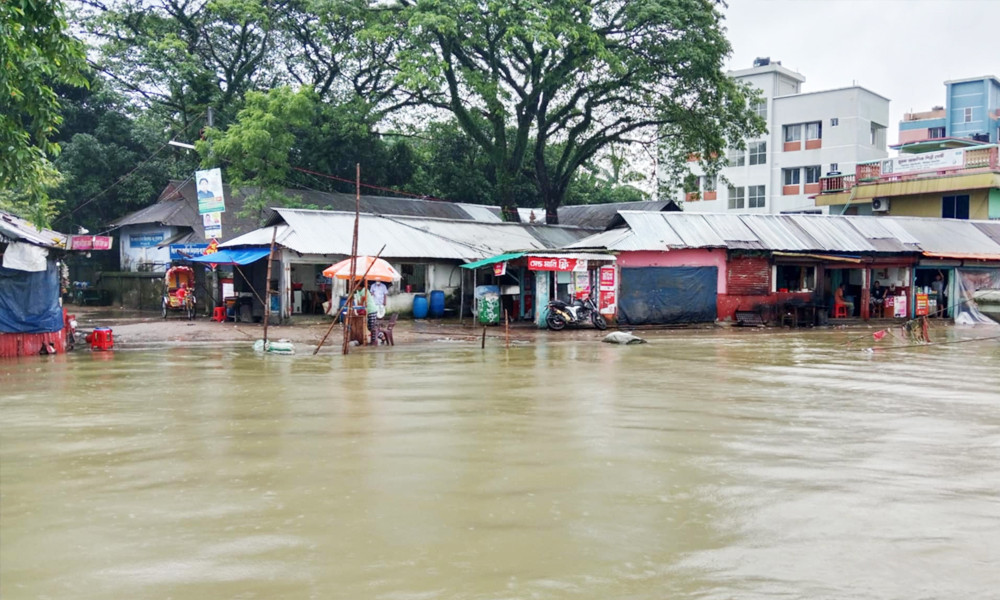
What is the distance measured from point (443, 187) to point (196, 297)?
41.0ft

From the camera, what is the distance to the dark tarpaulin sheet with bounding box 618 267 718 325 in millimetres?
24062

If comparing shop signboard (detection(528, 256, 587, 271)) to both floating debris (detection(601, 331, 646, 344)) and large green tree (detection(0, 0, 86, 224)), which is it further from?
large green tree (detection(0, 0, 86, 224))

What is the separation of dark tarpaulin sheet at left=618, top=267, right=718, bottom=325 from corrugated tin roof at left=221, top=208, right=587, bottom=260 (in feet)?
16.3

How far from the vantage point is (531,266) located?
22.5m

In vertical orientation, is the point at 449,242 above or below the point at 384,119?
below

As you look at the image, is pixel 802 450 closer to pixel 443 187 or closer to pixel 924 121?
pixel 443 187

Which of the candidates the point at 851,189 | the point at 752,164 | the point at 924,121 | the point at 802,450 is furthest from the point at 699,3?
the point at 924,121

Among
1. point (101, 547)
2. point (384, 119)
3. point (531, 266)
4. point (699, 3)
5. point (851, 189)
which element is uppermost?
point (699, 3)

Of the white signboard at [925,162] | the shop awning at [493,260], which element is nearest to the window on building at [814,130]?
the white signboard at [925,162]

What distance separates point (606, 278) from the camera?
23688mm

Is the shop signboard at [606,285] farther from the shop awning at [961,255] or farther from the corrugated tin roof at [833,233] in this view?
the shop awning at [961,255]

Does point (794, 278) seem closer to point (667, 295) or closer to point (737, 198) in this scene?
point (667, 295)

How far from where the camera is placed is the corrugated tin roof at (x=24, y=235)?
558 inches

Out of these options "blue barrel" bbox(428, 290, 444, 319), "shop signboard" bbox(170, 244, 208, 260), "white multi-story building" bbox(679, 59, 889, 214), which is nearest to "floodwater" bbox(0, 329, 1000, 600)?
"blue barrel" bbox(428, 290, 444, 319)
